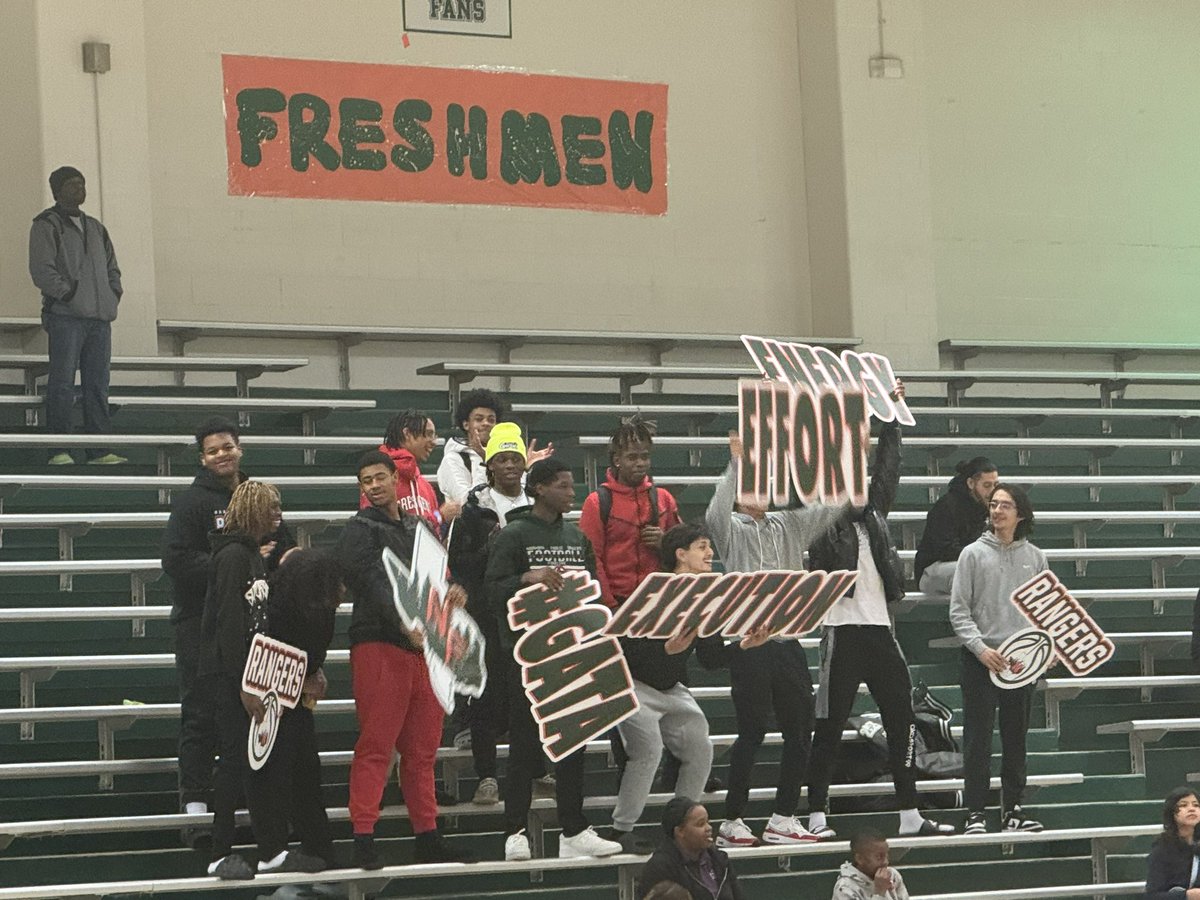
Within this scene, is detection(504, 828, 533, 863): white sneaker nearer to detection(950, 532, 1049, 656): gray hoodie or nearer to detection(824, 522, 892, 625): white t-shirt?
detection(824, 522, 892, 625): white t-shirt

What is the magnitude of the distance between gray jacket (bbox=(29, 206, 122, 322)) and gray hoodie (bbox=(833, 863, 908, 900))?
4.47 meters

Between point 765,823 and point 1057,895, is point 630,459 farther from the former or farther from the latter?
point 1057,895

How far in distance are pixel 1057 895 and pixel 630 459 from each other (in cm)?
226

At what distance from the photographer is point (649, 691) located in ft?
24.3

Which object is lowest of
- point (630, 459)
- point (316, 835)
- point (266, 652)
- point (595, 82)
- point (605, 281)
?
point (316, 835)

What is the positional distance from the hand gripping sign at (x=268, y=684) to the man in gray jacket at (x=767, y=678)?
1.64 meters

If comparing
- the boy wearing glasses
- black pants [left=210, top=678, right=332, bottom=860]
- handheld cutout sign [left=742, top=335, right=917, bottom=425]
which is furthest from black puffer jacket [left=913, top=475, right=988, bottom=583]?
black pants [left=210, top=678, right=332, bottom=860]

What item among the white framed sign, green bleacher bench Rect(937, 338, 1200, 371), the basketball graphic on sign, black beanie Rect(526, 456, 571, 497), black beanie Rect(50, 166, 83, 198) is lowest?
the basketball graphic on sign

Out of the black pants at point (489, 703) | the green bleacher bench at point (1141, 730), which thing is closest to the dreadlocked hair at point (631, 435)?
the black pants at point (489, 703)

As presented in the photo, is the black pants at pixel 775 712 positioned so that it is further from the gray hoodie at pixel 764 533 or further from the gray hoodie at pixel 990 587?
the gray hoodie at pixel 990 587

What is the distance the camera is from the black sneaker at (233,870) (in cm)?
672

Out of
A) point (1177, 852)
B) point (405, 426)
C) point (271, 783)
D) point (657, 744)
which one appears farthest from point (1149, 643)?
point (271, 783)

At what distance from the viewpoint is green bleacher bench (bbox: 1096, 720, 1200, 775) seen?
8.85m

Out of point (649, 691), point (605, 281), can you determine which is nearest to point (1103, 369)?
point (605, 281)
